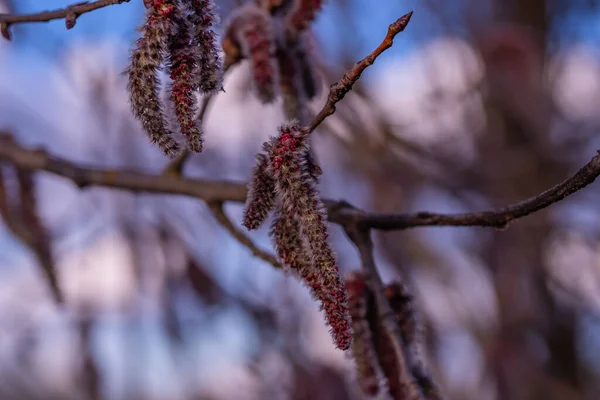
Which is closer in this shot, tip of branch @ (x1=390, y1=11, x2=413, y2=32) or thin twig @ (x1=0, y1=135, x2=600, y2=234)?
tip of branch @ (x1=390, y1=11, x2=413, y2=32)

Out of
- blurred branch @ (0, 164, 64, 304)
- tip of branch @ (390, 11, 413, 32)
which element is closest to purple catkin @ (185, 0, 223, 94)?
tip of branch @ (390, 11, 413, 32)

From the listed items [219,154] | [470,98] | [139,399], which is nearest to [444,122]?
[470,98]

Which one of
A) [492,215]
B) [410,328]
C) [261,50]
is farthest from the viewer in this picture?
[261,50]

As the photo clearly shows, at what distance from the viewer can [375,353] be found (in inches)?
69.8

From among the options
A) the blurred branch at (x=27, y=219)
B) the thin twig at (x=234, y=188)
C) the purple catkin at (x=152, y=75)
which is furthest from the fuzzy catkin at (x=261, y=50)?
the blurred branch at (x=27, y=219)

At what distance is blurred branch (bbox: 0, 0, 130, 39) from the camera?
153cm

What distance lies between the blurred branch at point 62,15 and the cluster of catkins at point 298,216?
0.47m

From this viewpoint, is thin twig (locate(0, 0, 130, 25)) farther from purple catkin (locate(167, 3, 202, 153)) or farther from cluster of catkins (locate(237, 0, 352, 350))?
cluster of catkins (locate(237, 0, 352, 350))

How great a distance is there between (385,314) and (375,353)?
0.38 feet

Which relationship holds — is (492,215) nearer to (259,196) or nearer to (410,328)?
(410,328)

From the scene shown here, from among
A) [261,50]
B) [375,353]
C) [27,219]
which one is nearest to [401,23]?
[261,50]

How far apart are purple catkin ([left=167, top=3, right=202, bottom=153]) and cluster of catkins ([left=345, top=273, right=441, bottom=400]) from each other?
719 mm

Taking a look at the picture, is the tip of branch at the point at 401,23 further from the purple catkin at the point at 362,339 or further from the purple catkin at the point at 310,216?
the purple catkin at the point at 362,339

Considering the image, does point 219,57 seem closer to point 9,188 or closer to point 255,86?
point 255,86
